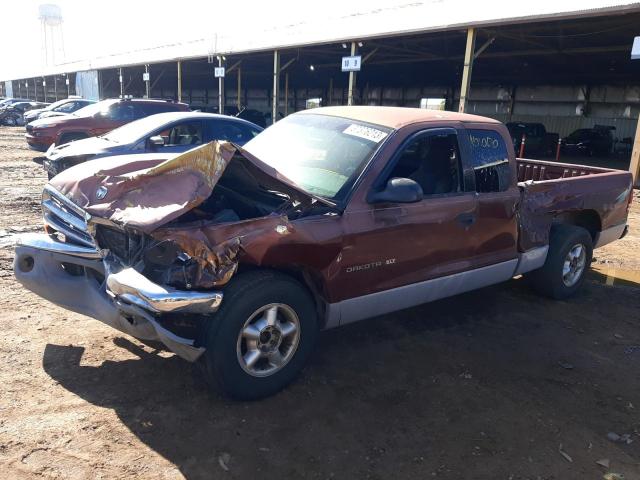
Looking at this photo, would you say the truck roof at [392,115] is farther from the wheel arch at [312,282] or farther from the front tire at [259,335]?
the front tire at [259,335]

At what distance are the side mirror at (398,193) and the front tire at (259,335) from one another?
2.72 feet

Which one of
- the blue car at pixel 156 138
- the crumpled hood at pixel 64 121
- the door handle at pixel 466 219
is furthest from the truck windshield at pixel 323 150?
the crumpled hood at pixel 64 121

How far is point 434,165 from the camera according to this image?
444cm

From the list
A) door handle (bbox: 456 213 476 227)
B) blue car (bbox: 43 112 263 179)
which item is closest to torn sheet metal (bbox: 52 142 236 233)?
door handle (bbox: 456 213 476 227)

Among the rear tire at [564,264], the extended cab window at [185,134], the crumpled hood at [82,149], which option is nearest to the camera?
the rear tire at [564,264]

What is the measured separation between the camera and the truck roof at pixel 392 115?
13.4ft

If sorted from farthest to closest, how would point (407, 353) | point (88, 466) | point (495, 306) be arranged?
point (495, 306) < point (407, 353) < point (88, 466)

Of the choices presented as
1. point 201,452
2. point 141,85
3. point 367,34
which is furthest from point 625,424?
point 141,85

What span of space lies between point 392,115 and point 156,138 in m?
5.21

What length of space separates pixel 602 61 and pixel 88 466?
2765 centimetres

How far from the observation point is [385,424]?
10.6ft

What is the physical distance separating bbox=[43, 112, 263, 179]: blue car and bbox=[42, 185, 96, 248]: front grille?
4184 millimetres

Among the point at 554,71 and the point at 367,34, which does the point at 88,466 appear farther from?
the point at 554,71

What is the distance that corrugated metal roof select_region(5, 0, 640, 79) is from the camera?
40.6 ft
